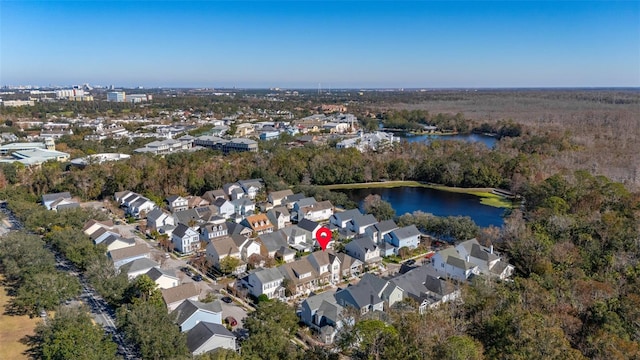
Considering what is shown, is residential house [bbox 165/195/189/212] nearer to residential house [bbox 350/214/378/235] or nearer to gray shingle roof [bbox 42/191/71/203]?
gray shingle roof [bbox 42/191/71/203]

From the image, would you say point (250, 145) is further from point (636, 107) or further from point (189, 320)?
point (636, 107)

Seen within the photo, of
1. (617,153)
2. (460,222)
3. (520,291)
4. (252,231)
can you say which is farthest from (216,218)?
(617,153)

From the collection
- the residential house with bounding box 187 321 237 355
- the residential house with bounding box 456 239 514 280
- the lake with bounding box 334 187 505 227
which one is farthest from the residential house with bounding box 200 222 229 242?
the residential house with bounding box 456 239 514 280

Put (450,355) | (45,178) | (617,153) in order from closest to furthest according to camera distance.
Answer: (450,355) < (45,178) < (617,153)

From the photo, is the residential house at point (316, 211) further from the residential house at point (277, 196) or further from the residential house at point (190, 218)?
the residential house at point (190, 218)

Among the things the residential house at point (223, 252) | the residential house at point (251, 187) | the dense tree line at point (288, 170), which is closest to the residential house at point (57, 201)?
the dense tree line at point (288, 170)

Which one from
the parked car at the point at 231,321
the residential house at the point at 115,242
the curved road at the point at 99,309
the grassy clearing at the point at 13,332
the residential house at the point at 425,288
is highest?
the residential house at the point at 115,242

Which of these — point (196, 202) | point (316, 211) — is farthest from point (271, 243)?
point (196, 202)
